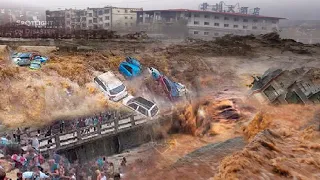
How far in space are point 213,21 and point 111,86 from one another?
23965mm

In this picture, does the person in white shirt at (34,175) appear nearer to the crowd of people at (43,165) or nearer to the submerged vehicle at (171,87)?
the crowd of people at (43,165)

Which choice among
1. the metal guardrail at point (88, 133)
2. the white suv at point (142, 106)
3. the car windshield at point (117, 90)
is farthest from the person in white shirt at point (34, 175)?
the car windshield at point (117, 90)

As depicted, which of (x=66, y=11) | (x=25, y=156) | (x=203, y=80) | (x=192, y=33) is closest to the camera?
(x=25, y=156)

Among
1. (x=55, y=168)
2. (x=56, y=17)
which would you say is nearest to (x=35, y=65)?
(x=55, y=168)

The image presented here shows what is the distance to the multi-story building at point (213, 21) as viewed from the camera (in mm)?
45625

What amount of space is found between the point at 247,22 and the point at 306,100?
2571cm

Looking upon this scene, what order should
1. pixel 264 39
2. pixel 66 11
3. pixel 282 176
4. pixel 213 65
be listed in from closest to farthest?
1. pixel 282 176
2. pixel 213 65
3. pixel 264 39
4. pixel 66 11

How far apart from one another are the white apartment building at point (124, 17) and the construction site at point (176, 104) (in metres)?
14.9

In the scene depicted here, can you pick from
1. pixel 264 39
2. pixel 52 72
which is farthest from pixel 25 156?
pixel 264 39

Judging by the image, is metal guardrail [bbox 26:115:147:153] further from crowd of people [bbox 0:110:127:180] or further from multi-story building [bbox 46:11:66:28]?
multi-story building [bbox 46:11:66:28]

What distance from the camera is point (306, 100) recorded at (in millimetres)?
24359

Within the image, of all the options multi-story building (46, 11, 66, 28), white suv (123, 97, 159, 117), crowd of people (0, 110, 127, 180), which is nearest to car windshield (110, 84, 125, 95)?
white suv (123, 97, 159, 117)

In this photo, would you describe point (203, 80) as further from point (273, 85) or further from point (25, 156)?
point (25, 156)

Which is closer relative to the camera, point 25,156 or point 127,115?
point 25,156
